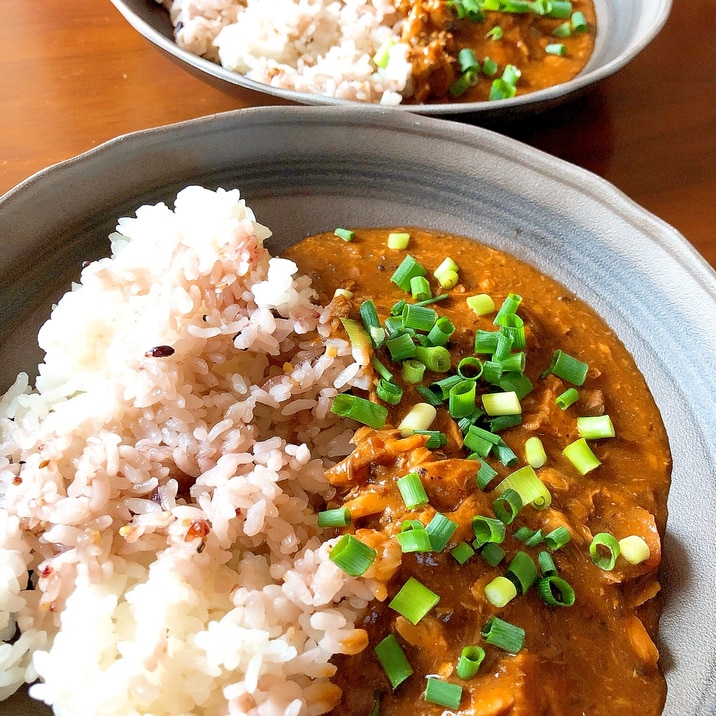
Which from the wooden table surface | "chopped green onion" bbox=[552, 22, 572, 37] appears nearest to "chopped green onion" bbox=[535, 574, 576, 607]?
the wooden table surface

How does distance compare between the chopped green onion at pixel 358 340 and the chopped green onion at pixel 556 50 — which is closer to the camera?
the chopped green onion at pixel 358 340

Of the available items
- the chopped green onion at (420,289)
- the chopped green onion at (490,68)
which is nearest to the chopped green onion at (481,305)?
the chopped green onion at (420,289)

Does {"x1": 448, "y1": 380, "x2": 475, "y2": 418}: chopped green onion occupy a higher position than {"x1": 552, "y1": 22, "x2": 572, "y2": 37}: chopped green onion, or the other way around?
{"x1": 552, "y1": 22, "x2": 572, "y2": 37}: chopped green onion

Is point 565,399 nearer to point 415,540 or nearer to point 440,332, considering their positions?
point 440,332

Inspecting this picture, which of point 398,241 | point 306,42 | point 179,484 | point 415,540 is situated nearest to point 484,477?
point 415,540

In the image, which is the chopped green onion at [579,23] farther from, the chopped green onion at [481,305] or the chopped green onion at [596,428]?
the chopped green onion at [596,428]

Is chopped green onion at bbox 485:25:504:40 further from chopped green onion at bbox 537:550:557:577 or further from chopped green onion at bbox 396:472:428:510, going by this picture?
chopped green onion at bbox 537:550:557:577
